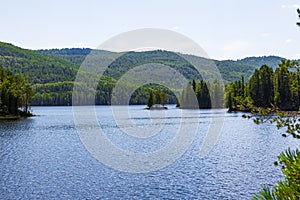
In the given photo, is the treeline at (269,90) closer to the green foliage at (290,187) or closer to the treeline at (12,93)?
the treeline at (12,93)

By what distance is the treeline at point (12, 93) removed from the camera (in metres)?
105

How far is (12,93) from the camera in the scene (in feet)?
348

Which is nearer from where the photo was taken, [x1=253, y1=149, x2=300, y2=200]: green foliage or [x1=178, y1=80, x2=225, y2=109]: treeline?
[x1=253, y1=149, x2=300, y2=200]: green foliage

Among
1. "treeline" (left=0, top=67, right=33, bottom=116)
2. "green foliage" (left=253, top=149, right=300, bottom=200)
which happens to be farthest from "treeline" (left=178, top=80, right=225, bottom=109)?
"green foliage" (left=253, top=149, right=300, bottom=200)

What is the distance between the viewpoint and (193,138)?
62125 millimetres

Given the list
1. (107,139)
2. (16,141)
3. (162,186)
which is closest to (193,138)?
(107,139)

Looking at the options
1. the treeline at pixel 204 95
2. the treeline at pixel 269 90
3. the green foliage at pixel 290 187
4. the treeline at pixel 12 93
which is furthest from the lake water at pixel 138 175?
the treeline at pixel 204 95

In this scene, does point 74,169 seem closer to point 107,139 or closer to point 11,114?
point 107,139

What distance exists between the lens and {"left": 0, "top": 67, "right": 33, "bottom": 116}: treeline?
105062 millimetres

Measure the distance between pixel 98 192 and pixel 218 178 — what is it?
9.87 meters

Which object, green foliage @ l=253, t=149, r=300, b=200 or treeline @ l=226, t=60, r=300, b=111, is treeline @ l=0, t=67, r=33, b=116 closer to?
treeline @ l=226, t=60, r=300, b=111

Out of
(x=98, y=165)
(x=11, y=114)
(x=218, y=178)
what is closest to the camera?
(x=218, y=178)

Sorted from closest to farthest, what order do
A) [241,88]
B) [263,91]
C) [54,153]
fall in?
[54,153]
[263,91]
[241,88]

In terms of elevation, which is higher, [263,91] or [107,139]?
[263,91]
